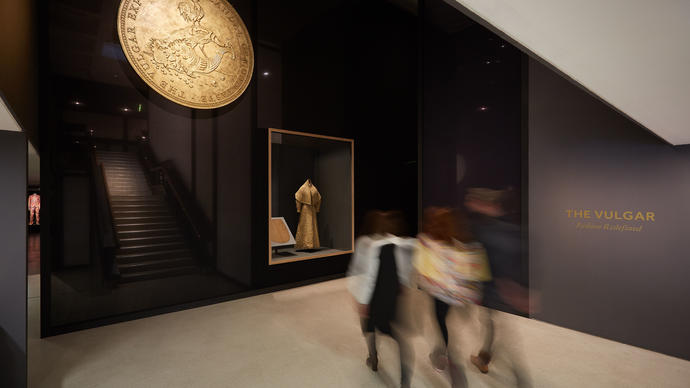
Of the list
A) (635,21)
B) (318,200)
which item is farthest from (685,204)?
(318,200)

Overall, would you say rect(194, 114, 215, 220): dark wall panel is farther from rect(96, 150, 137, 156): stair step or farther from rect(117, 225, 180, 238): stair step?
rect(96, 150, 137, 156): stair step

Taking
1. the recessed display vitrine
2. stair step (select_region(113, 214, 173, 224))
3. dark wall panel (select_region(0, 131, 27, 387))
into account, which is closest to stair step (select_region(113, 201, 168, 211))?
stair step (select_region(113, 214, 173, 224))

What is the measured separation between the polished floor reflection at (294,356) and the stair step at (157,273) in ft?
1.57

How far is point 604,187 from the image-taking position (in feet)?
9.64

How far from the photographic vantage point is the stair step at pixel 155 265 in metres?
3.52

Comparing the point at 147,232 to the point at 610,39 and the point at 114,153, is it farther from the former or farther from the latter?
the point at 610,39

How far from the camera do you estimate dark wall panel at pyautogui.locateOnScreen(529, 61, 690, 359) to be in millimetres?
2604

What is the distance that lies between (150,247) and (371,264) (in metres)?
3.14

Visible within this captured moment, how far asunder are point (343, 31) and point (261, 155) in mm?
2812

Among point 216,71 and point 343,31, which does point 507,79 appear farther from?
point 216,71

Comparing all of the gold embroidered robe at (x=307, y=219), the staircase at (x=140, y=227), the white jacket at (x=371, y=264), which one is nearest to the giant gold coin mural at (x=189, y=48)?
the staircase at (x=140, y=227)

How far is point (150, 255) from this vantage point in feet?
12.3

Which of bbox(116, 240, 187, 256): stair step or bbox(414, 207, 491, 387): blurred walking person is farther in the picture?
bbox(116, 240, 187, 256): stair step

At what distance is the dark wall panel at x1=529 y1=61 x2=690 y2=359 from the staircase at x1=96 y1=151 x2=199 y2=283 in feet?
14.0
